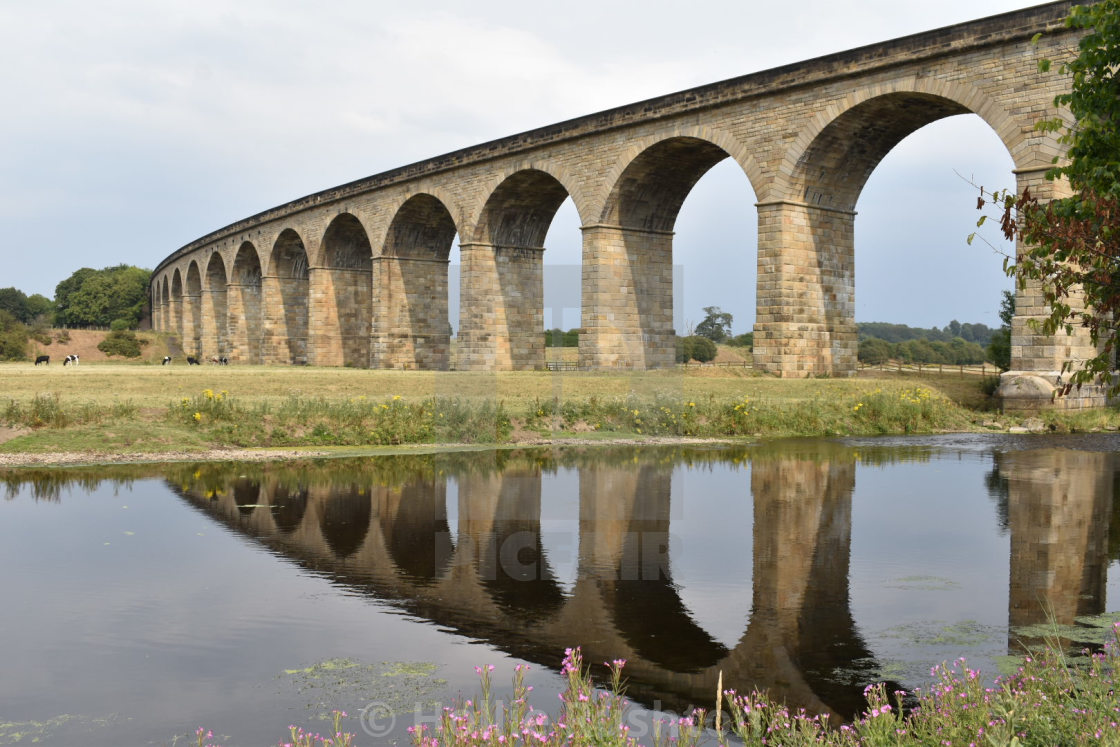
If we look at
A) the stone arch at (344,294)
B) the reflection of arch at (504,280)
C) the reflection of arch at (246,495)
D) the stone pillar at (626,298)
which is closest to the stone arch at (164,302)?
the stone arch at (344,294)

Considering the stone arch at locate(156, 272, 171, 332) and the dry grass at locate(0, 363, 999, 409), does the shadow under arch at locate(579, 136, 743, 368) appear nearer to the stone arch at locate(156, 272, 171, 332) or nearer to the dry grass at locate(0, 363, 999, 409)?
the dry grass at locate(0, 363, 999, 409)

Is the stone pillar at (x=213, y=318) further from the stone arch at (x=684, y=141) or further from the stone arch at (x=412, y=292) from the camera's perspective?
the stone arch at (x=684, y=141)

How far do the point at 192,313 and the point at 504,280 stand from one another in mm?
47087

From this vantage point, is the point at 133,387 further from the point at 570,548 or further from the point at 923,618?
the point at 923,618

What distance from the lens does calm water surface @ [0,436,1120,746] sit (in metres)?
4.75

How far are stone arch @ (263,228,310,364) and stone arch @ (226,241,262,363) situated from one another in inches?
276

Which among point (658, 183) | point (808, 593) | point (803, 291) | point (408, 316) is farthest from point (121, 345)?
point (808, 593)

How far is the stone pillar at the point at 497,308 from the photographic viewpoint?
121ft

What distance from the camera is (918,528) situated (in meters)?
9.11

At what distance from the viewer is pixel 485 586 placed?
22.4 ft

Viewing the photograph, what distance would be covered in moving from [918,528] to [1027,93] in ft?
52.3

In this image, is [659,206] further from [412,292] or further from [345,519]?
[345,519]

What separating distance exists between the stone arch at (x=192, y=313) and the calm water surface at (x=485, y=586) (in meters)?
66.7

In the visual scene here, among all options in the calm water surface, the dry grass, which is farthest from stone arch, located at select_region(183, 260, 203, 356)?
the calm water surface
